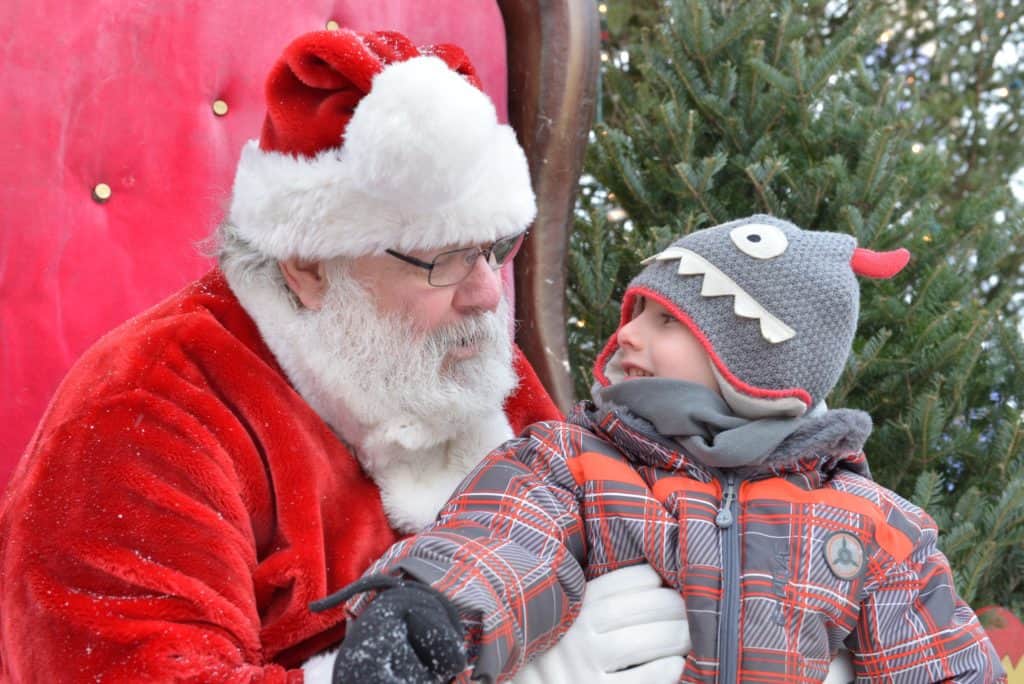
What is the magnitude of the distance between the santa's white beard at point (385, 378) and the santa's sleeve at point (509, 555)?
0.15 meters

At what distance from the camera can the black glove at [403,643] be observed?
1.32 meters

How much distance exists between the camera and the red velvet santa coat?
153cm

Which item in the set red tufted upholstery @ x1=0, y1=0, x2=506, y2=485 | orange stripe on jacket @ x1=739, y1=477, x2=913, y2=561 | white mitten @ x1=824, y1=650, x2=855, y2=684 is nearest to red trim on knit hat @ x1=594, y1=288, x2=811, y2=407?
orange stripe on jacket @ x1=739, y1=477, x2=913, y2=561

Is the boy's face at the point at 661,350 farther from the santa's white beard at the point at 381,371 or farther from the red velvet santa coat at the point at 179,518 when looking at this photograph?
the red velvet santa coat at the point at 179,518

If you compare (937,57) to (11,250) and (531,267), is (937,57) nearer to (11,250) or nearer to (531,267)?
(531,267)

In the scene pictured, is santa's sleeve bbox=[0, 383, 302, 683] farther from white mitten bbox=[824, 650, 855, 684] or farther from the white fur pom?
white mitten bbox=[824, 650, 855, 684]

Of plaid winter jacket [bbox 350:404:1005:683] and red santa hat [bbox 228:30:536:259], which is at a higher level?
red santa hat [bbox 228:30:536:259]

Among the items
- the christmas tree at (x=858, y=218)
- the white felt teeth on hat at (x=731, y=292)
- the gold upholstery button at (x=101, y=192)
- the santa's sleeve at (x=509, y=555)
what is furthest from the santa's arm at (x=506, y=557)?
the christmas tree at (x=858, y=218)

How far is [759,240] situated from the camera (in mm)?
1823

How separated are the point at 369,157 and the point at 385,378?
0.36m

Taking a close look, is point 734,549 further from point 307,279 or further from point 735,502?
point 307,279

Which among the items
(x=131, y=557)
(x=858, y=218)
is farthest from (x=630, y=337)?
(x=858, y=218)

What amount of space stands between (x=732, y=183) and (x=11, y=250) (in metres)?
1.72

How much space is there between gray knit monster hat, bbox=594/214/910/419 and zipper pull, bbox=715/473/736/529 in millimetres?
113
